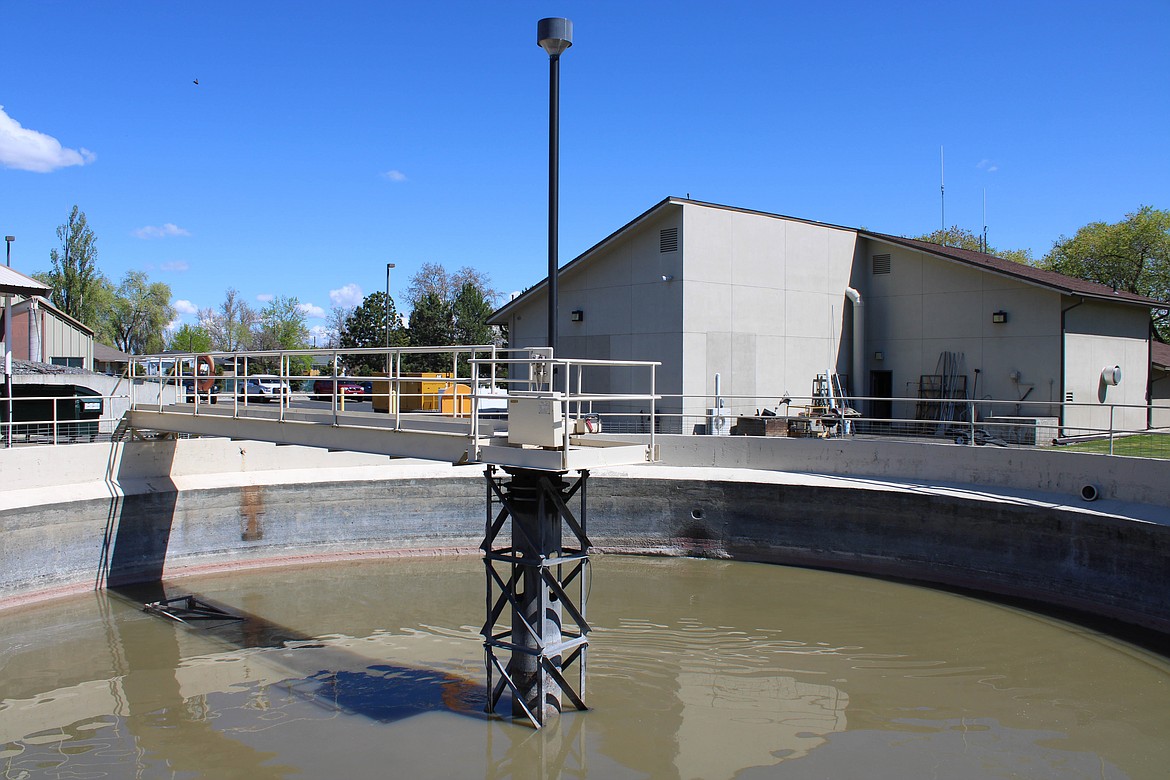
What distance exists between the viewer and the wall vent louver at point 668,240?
22891mm

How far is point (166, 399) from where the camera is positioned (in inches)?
1035

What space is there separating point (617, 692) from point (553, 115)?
7.88 metres

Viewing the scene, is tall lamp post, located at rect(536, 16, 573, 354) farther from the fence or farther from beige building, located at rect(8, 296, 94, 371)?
beige building, located at rect(8, 296, 94, 371)

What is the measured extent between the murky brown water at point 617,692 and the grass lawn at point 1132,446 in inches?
241

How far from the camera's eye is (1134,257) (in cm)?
4453

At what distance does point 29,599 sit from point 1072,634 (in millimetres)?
17139

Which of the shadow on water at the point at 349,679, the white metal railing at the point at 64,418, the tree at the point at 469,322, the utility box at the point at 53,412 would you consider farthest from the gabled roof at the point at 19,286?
the tree at the point at 469,322

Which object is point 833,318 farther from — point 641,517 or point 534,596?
point 534,596

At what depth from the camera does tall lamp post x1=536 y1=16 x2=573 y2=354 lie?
37.2 ft

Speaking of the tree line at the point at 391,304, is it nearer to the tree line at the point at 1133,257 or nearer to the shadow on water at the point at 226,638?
the tree line at the point at 1133,257

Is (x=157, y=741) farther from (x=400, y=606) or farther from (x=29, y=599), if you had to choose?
(x=29, y=599)

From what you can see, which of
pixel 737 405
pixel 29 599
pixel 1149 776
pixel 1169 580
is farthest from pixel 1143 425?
pixel 29 599

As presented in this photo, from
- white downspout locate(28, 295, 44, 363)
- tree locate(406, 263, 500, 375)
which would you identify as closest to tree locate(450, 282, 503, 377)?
tree locate(406, 263, 500, 375)

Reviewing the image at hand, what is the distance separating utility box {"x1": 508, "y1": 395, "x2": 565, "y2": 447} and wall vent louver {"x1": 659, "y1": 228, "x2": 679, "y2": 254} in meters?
14.2
